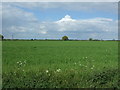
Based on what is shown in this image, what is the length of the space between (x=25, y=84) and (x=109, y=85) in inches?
89.7

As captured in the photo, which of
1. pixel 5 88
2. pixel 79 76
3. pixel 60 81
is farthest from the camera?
pixel 79 76

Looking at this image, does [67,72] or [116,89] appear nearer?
[116,89]

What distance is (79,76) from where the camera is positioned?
7.34m

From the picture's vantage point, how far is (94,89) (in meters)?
6.40

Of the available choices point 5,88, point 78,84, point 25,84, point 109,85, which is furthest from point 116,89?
point 5,88

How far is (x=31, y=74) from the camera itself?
742 cm

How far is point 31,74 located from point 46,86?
45.1 inches

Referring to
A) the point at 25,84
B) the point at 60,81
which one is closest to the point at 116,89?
the point at 60,81

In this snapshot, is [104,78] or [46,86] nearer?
[46,86]

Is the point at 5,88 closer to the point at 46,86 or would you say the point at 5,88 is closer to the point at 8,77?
the point at 8,77

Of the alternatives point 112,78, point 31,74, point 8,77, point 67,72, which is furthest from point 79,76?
point 8,77

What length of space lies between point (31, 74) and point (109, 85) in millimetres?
2350

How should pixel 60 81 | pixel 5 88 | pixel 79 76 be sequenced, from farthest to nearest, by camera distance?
1. pixel 79 76
2. pixel 60 81
3. pixel 5 88

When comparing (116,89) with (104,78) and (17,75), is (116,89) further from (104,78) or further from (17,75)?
(17,75)
